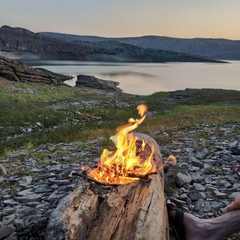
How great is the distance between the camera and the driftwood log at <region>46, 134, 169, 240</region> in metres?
3.51

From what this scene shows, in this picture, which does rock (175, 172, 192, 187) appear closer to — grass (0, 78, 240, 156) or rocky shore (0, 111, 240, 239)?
rocky shore (0, 111, 240, 239)

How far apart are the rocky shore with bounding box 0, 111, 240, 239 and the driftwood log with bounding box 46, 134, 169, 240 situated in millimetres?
694

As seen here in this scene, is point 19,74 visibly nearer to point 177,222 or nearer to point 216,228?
point 177,222

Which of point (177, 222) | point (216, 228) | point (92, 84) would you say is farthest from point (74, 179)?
point (92, 84)

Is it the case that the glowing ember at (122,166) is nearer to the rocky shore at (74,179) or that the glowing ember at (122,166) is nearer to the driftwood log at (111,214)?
the driftwood log at (111,214)

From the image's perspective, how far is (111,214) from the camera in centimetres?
396

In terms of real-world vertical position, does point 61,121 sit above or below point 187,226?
below

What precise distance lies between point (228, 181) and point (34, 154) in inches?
232

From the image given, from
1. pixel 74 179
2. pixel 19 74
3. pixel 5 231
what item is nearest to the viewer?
pixel 5 231

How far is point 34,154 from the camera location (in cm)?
994

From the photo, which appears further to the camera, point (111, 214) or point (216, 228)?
point (216, 228)

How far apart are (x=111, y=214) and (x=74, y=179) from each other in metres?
3.25

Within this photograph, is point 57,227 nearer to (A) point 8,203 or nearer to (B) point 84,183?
(B) point 84,183

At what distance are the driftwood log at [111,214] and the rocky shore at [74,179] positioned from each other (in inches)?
27.3
